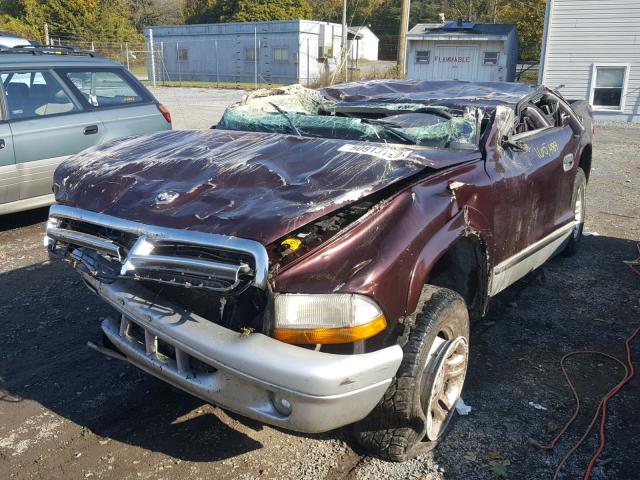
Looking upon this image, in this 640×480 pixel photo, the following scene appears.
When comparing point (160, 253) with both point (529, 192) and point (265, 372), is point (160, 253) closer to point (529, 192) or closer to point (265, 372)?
point (265, 372)

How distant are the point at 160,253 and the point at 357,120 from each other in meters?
1.67

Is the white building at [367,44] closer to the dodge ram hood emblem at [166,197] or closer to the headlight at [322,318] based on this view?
the dodge ram hood emblem at [166,197]

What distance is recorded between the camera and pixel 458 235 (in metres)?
2.91

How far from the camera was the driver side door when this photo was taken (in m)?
3.51

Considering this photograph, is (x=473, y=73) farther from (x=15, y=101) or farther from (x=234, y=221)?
(x=234, y=221)

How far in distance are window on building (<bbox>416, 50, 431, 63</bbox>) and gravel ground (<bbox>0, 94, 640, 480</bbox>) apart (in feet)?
79.1

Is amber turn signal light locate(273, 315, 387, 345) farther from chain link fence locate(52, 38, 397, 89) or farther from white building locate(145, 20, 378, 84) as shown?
white building locate(145, 20, 378, 84)

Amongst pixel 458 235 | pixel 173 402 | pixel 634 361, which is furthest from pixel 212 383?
pixel 634 361

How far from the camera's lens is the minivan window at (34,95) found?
6.15 m

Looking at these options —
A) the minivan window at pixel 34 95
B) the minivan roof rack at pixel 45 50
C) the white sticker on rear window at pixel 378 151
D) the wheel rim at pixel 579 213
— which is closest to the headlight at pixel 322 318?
the white sticker on rear window at pixel 378 151

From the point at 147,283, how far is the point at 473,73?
27.1m

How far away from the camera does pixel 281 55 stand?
3575 centimetres

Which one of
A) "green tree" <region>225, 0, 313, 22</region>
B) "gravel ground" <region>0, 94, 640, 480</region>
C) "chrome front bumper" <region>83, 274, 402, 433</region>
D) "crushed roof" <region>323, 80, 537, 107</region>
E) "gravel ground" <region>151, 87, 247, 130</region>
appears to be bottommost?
"gravel ground" <region>0, 94, 640, 480</region>

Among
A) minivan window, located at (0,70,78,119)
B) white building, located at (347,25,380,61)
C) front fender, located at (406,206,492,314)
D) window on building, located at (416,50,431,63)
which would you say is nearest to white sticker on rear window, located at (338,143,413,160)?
front fender, located at (406,206,492,314)
